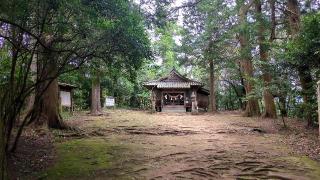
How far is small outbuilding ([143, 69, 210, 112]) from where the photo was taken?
108 feet

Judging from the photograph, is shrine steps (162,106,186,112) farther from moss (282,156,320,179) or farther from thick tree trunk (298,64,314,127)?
moss (282,156,320,179)

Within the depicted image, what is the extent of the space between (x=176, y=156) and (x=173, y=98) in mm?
26518

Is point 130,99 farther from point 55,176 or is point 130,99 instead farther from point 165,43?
point 55,176

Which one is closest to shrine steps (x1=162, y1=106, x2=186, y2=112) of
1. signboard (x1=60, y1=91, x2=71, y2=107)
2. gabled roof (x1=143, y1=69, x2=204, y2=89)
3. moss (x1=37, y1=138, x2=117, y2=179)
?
gabled roof (x1=143, y1=69, x2=204, y2=89)

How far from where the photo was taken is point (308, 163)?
7.85 metres

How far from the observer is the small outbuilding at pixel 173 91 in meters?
32.8

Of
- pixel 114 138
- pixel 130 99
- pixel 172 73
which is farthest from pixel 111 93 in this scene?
pixel 114 138

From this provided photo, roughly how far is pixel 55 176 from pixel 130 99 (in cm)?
3650

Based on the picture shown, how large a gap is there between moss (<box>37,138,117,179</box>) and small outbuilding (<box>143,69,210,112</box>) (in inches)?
819

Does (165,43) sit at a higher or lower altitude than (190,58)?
higher

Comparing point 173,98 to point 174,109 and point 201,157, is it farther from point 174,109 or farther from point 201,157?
point 201,157

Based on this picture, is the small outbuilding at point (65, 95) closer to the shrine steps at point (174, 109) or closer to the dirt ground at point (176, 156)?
the shrine steps at point (174, 109)

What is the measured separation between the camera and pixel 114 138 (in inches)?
500

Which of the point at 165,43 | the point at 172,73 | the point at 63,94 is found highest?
the point at 165,43
